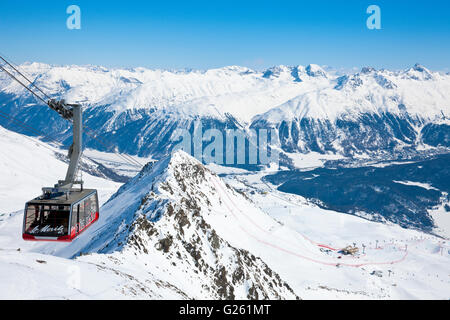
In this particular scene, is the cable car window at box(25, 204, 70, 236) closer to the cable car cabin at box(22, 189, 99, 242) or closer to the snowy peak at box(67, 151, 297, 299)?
the cable car cabin at box(22, 189, 99, 242)

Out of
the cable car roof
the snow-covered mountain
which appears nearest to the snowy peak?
the snow-covered mountain

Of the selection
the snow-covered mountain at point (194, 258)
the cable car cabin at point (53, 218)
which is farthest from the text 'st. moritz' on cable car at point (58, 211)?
the snow-covered mountain at point (194, 258)

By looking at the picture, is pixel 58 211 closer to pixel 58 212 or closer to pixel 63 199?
pixel 58 212

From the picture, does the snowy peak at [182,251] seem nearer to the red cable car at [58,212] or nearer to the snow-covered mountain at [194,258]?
the snow-covered mountain at [194,258]

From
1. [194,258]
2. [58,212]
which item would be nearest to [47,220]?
[58,212]

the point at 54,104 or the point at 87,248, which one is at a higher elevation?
the point at 54,104
